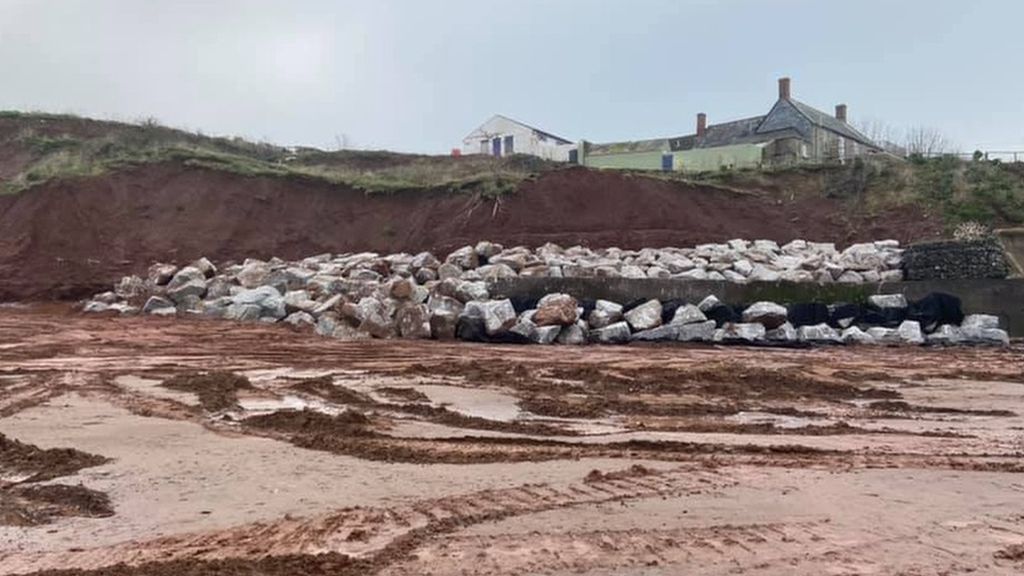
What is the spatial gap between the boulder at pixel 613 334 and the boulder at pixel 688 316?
1012 mm

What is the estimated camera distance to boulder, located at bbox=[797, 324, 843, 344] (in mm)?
16234

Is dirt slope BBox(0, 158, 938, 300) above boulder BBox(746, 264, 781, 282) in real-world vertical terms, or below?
above

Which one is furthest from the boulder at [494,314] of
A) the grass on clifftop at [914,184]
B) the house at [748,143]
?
the house at [748,143]

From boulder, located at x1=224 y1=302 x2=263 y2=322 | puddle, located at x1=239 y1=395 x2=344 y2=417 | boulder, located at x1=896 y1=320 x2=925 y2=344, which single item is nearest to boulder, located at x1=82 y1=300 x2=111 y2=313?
boulder, located at x1=224 y1=302 x2=263 y2=322

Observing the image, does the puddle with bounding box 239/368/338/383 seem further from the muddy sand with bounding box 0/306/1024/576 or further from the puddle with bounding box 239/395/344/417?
the puddle with bounding box 239/395/344/417

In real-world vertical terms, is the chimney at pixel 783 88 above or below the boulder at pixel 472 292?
above

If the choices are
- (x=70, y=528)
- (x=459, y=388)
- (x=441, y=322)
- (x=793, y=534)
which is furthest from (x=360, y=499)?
(x=441, y=322)

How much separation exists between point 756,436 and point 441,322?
10.3 metres

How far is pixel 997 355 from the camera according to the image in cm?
1427

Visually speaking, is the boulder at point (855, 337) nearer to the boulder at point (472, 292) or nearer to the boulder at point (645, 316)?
the boulder at point (645, 316)

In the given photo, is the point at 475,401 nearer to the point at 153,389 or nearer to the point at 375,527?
the point at 153,389

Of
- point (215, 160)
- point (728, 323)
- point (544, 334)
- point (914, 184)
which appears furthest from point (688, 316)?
point (215, 160)

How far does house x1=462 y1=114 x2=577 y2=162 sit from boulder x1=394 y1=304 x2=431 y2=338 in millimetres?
37650

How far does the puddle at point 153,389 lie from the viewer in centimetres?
911
